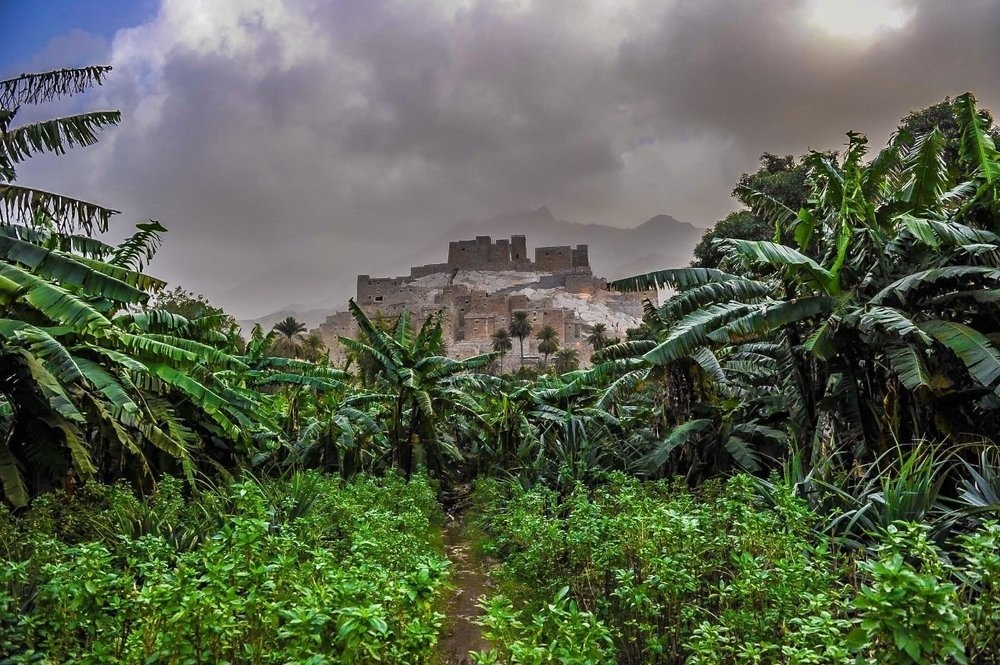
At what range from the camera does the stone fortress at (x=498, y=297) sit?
59.9 meters

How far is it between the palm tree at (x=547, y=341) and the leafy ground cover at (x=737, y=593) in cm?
4689

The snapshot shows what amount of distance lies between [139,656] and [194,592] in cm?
41

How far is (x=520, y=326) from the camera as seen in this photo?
5806 cm

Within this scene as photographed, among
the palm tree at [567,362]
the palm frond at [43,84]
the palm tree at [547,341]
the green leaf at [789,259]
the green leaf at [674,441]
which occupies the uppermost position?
the palm tree at [547,341]

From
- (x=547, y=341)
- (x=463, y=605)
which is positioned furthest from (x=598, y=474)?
(x=547, y=341)

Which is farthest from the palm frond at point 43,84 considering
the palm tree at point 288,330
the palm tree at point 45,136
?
the palm tree at point 288,330

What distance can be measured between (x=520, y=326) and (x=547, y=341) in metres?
4.39

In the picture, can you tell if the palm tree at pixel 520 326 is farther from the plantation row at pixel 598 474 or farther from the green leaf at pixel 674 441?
the green leaf at pixel 674 441

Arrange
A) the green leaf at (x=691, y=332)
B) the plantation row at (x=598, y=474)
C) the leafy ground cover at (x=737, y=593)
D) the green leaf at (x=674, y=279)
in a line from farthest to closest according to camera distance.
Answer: the green leaf at (x=674, y=279) < the green leaf at (x=691, y=332) < the plantation row at (x=598, y=474) < the leafy ground cover at (x=737, y=593)

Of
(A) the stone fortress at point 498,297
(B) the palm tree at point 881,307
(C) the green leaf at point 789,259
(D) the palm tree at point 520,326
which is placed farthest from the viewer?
(A) the stone fortress at point 498,297

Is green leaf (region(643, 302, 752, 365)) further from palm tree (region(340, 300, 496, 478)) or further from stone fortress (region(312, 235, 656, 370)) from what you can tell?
stone fortress (region(312, 235, 656, 370))

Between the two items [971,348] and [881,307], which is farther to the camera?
[881,307]

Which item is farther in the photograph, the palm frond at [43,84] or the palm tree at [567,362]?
the palm tree at [567,362]

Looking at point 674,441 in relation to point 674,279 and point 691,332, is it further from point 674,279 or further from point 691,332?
point 674,279
